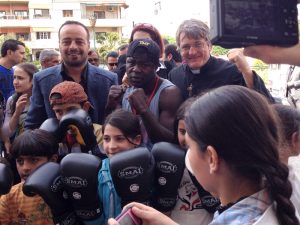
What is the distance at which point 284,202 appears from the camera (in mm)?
1158

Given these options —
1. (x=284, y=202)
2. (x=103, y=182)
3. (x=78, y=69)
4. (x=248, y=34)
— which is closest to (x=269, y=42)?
(x=248, y=34)

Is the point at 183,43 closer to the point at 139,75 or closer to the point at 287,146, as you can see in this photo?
the point at 139,75

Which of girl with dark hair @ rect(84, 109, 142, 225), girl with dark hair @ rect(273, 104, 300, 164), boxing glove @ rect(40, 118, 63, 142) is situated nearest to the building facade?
boxing glove @ rect(40, 118, 63, 142)

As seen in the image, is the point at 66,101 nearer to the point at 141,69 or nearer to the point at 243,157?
the point at 141,69

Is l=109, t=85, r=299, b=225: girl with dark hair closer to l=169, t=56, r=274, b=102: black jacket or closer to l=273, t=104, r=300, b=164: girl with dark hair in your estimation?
l=273, t=104, r=300, b=164: girl with dark hair

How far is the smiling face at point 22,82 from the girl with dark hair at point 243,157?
2.91m

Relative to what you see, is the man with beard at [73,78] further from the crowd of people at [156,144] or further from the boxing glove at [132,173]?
the boxing glove at [132,173]

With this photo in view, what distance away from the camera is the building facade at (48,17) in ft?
120

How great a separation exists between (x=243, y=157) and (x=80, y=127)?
4.33ft

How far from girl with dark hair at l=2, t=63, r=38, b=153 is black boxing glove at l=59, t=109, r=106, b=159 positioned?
1.19 meters

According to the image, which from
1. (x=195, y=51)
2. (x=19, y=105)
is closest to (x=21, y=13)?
(x=19, y=105)

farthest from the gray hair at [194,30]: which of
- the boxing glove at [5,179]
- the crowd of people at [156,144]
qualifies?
the boxing glove at [5,179]

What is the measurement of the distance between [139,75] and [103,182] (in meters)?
0.73

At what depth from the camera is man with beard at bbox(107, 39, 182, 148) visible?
237 cm
